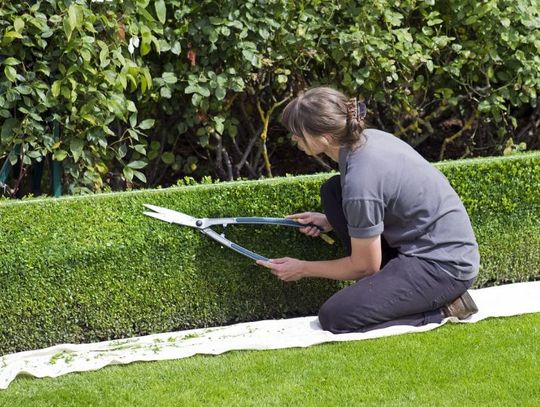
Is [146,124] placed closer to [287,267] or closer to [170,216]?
[170,216]

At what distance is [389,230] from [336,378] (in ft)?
2.83

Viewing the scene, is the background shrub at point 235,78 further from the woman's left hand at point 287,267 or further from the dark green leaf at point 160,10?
the woman's left hand at point 287,267

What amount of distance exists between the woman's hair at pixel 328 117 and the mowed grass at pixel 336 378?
89cm

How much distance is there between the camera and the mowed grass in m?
3.48

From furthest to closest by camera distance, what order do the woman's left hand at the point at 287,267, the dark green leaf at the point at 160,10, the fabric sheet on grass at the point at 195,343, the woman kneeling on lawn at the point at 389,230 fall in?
the dark green leaf at the point at 160,10 < the woman's left hand at the point at 287,267 < the woman kneeling on lawn at the point at 389,230 < the fabric sheet on grass at the point at 195,343

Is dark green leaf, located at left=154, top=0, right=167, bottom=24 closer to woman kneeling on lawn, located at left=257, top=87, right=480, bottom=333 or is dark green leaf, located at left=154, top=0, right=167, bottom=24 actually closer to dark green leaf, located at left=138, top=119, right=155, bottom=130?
dark green leaf, located at left=138, top=119, right=155, bottom=130

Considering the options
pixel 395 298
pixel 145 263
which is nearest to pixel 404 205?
pixel 395 298

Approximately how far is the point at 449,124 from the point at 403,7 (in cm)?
115

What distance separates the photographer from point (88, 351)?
4207 mm

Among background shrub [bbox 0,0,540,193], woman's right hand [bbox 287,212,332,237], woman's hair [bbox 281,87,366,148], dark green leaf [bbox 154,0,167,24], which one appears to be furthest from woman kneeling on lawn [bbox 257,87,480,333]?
background shrub [bbox 0,0,540,193]

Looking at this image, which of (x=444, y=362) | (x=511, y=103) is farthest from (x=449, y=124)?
(x=444, y=362)

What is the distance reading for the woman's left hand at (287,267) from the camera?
174 inches

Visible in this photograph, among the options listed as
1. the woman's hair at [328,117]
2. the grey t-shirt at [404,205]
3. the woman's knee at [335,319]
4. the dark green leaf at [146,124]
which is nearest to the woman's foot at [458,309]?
the grey t-shirt at [404,205]

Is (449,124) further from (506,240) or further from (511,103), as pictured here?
(506,240)
